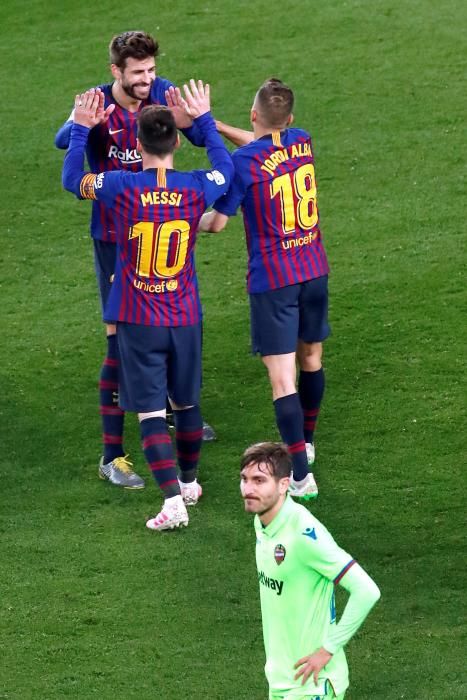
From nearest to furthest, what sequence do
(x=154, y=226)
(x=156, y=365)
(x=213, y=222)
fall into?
(x=154, y=226)
(x=156, y=365)
(x=213, y=222)

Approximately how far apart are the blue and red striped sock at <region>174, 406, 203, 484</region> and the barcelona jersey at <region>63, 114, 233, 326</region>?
0.53 meters

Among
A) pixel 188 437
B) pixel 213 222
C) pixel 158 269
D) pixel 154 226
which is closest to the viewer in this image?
pixel 154 226

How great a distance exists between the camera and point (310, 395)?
766 centimetres

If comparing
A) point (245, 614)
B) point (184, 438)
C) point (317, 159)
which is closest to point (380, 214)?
point (317, 159)

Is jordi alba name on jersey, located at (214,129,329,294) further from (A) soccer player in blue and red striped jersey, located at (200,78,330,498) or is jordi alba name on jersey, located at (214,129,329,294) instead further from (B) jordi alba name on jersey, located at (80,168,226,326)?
(B) jordi alba name on jersey, located at (80,168,226,326)

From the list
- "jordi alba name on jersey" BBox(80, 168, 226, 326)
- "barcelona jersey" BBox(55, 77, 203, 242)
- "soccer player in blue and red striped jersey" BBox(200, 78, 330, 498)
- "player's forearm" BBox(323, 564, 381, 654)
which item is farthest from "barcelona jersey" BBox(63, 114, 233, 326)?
"player's forearm" BBox(323, 564, 381, 654)

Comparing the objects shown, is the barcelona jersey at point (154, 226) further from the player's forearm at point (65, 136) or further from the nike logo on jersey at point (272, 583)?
the nike logo on jersey at point (272, 583)

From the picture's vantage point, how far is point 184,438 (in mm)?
7188

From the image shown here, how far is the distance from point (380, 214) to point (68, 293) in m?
2.59

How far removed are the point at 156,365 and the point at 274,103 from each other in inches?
58.6

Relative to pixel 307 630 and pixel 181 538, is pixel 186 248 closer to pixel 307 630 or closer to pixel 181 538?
pixel 181 538

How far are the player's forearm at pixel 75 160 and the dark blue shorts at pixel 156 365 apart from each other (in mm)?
753

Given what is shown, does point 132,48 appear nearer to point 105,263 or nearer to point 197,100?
point 197,100

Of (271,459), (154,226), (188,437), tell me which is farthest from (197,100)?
(271,459)
